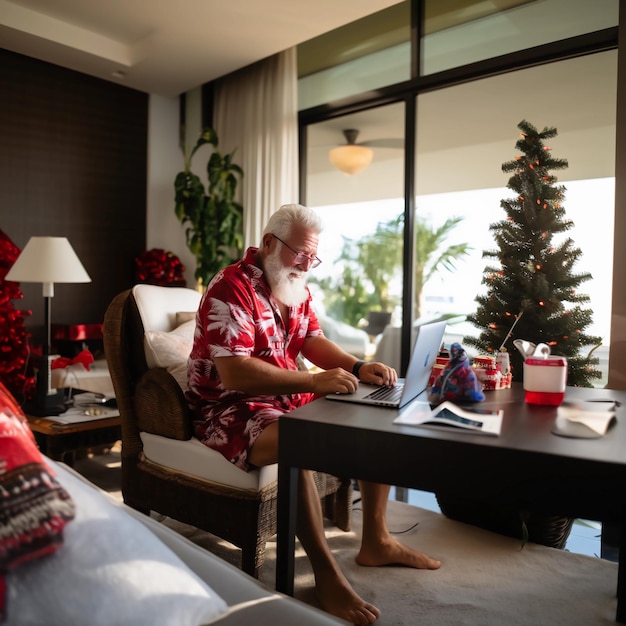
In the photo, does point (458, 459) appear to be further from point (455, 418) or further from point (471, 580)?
point (471, 580)

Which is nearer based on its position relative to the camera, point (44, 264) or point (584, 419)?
point (584, 419)

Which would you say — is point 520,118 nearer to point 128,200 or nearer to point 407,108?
point 407,108

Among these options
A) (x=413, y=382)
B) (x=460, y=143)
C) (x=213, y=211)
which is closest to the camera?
(x=413, y=382)

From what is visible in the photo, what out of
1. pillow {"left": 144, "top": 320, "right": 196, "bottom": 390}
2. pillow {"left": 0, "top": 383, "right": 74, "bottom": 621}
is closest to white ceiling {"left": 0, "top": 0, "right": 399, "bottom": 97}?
pillow {"left": 144, "top": 320, "right": 196, "bottom": 390}

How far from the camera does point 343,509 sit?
232 cm

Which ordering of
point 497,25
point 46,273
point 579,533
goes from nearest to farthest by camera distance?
1. point 579,533
2. point 46,273
3. point 497,25

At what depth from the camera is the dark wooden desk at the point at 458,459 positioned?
1.05 metres

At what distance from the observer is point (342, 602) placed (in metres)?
1.63

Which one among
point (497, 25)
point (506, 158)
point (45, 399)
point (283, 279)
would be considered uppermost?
point (497, 25)

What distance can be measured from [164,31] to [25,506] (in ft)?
12.1

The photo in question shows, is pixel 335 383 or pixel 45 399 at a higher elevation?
pixel 335 383

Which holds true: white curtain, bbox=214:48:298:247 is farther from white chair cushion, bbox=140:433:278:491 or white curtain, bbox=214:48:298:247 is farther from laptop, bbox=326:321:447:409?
laptop, bbox=326:321:447:409

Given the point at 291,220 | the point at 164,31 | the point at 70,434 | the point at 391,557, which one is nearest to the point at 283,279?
the point at 291,220

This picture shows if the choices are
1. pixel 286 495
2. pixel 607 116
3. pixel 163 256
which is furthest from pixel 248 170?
pixel 286 495
